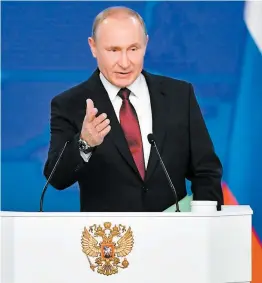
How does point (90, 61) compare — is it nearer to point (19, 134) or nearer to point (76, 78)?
point (76, 78)

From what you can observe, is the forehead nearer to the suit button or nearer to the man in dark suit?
the man in dark suit

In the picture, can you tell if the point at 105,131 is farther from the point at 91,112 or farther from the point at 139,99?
the point at 139,99

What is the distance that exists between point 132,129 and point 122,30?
15.6 inches

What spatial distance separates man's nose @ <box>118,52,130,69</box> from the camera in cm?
298

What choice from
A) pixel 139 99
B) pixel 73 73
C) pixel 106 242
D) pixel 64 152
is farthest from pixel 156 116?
pixel 73 73

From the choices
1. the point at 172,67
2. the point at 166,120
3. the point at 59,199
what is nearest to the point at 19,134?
the point at 59,199

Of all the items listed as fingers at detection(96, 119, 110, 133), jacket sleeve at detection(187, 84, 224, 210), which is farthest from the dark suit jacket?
fingers at detection(96, 119, 110, 133)

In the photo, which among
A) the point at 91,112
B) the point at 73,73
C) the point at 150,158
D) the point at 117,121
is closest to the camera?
the point at 91,112

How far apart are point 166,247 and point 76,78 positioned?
5.81 ft

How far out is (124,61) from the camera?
9.80ft

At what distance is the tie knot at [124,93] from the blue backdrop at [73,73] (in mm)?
912

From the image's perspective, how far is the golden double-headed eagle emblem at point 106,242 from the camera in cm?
237

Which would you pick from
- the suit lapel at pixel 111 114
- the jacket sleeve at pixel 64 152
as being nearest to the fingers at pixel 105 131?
the jacket sleeve at pixel 64 152

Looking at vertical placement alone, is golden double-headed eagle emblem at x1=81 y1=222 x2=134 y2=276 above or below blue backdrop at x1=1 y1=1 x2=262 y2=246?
below
